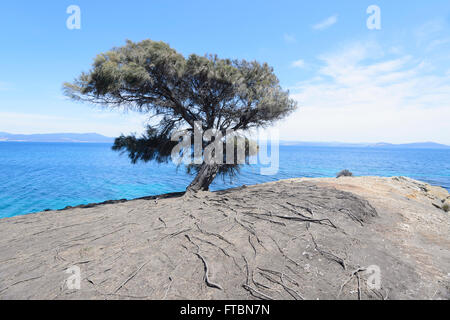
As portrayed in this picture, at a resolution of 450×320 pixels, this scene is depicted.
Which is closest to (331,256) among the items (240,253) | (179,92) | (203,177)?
(240,253)

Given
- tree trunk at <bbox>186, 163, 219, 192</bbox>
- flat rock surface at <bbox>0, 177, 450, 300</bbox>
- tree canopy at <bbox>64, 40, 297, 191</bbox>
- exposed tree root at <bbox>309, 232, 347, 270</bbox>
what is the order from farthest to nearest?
tree trunk at <bbox>186, 163, 219, 192</bbox> → tree canopy at <bbox>64, 40, 297, 191</bbox> → exposed tree root at <bbox>309, 232, 347, 270</bbox> → flat rock surface at <bbox>0, 177, 450, 300</bbox>

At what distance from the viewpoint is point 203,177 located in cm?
1095

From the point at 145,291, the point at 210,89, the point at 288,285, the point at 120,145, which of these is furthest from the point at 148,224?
the point at 210,89

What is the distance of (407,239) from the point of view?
4855 mm

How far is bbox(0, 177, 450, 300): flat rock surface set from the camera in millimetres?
A: 3193

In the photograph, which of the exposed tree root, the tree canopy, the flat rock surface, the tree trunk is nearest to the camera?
the flat rock surface

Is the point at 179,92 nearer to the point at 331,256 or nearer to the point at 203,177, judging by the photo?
the point at 203,177

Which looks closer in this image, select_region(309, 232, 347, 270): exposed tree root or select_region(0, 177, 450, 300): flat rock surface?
select_region(0, 177, 450, 300): flat rock surface

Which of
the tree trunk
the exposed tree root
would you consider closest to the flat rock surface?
the exposed tree root

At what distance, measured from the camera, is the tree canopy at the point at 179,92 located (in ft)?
28.0

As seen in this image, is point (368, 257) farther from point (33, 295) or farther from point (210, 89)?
point (210, 89)

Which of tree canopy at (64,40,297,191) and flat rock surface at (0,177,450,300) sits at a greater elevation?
tree canopy at (64,40,297,191)

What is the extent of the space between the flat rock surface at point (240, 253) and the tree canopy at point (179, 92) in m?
4.70

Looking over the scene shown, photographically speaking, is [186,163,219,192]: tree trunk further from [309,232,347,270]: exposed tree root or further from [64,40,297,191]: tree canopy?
[309,232,347,270]: exposed tree root
